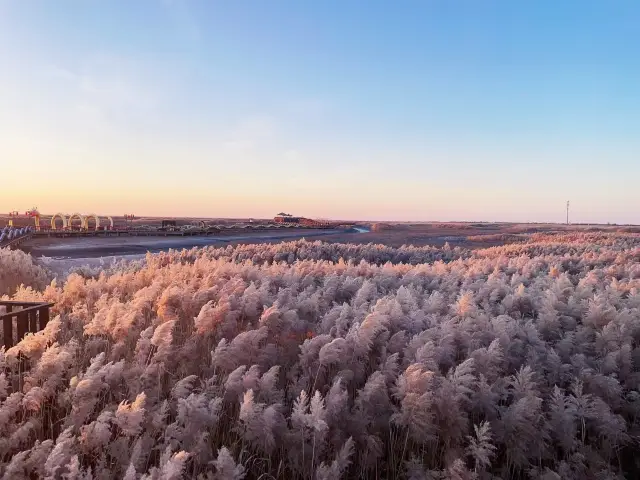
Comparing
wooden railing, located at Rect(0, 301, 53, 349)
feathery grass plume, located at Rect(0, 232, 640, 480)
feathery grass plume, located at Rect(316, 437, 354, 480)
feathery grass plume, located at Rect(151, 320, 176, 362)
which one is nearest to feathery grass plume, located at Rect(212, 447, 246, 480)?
feathery grass plume, located at Rect(0, 232, 640, 480)

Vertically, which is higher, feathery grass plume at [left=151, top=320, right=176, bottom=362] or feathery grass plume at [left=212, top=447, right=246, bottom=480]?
feathery grass plume at [left=151, top=320, right=176, bottom=362]

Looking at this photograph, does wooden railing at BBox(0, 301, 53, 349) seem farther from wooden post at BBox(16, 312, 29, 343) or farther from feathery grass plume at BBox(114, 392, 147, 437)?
feathery grass plume at BBox(114, 392, 147, 437)

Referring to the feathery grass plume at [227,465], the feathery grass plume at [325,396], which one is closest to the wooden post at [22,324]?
the feathery grass plume at [325,396]

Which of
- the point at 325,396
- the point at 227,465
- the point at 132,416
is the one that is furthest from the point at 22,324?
the point at 227,465

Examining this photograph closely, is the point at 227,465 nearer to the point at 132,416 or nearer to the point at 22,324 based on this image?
the point at 132,416

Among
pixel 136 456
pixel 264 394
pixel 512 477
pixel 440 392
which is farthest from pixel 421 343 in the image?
pixel 136 456

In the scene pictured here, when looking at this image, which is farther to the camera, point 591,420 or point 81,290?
point 81,290

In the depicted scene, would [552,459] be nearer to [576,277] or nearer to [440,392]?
[440,392]

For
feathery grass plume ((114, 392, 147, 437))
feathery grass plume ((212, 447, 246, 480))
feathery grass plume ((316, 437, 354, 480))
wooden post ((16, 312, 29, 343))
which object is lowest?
feathery grass plume ((316, 437, 354, 480))

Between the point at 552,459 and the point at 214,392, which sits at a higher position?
the point at 214,392

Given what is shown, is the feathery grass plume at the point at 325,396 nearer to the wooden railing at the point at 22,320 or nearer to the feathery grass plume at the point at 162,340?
the feathery grass plume at the point at 162,340

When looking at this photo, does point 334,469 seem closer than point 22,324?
Yes
